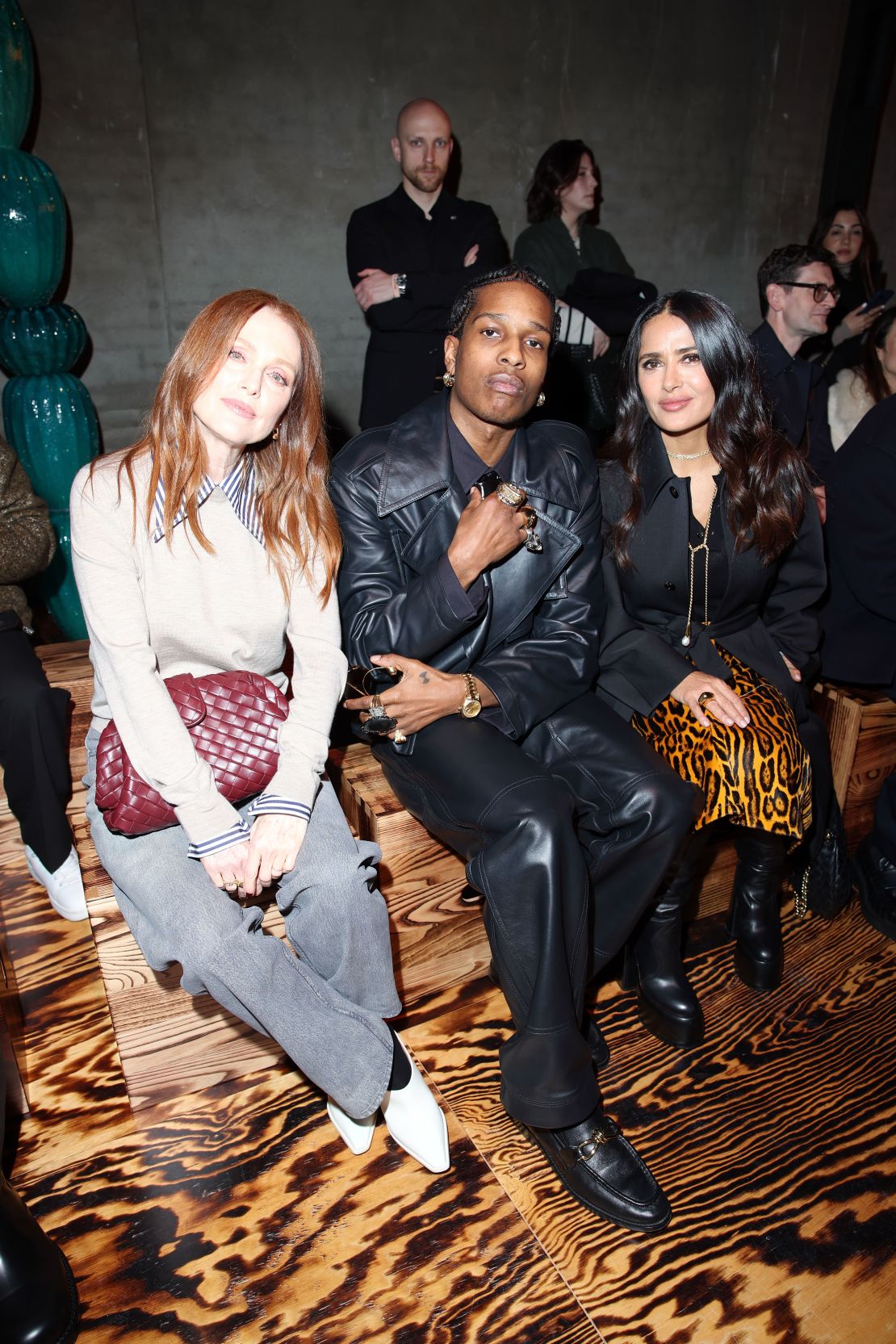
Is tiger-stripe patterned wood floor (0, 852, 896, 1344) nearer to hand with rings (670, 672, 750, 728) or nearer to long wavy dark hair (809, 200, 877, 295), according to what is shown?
hand with rings (670, 672, 750, 728)

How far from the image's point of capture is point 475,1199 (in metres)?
1.81

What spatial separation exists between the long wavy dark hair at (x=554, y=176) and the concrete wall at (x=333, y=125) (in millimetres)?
684

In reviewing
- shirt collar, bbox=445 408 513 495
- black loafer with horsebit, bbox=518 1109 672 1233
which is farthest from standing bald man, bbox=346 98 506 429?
black loafer with horsebit, bbox=518 1109 672 1233

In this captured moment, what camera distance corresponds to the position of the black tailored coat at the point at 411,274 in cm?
368

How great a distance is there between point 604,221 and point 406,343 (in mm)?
2343

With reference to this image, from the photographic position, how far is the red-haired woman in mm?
1697

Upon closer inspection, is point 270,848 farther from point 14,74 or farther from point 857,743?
point 14,74

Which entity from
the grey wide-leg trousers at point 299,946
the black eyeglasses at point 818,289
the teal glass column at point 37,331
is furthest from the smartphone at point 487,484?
the teal glass column at point 37,331

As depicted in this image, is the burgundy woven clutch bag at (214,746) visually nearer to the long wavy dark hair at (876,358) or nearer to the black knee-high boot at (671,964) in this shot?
the black knee-high boot at (671,964)

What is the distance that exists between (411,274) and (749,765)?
2552 mm

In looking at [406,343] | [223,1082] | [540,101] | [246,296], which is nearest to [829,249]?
[540,101]

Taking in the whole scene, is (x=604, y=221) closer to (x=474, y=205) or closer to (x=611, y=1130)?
(x=474, y=205)

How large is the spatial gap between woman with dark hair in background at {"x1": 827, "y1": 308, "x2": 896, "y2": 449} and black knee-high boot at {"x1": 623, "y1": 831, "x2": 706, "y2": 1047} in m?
2.03

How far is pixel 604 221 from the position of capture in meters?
5.35
